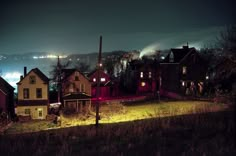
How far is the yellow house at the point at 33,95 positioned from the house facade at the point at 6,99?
61.4 inches

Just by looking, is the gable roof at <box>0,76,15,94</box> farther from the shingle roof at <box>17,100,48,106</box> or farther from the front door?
the front door

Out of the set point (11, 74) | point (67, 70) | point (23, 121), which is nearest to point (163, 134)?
point (23, 121)

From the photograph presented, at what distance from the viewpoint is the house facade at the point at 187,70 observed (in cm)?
4888

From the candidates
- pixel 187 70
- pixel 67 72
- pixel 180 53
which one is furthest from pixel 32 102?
pixel 187 70

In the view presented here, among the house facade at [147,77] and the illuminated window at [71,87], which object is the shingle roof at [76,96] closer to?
the illuminated window at [71,87]

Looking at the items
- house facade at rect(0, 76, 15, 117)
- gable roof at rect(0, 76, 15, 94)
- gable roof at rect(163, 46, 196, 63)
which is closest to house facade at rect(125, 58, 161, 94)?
gable roof at rect(163, 46, 196, 63)

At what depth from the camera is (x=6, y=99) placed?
3659 centimetres

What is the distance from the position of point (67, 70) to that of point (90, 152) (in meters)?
36.0

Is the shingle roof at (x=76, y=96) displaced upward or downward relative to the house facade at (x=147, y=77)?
downward

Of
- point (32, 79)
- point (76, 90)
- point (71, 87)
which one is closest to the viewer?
point (32, 79)

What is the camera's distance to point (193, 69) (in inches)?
1955

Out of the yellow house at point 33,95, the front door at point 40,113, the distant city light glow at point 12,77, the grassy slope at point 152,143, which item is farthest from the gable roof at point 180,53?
the distant city light glow at point 12,77

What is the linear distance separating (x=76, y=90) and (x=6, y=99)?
997cm

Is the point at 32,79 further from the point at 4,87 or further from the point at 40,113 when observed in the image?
the point at 40,113
